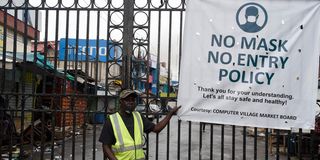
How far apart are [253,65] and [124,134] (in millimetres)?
1700

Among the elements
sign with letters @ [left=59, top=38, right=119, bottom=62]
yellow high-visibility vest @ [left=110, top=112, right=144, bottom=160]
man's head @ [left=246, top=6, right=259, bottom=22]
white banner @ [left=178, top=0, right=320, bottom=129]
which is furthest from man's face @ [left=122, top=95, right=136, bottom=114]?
man's head @ [left=246, top=6, right=259, bottom=22]

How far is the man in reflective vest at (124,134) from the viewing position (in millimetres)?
3836

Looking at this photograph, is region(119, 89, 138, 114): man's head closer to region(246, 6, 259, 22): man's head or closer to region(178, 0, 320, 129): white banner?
region(178, 0, 320, 129): white banner

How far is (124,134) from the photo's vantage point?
3852mm

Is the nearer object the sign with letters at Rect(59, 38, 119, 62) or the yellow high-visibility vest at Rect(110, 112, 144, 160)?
the yellow high-visibility vest at Rect(110, 112, 144, 160)

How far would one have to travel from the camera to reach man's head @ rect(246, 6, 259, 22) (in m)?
4.49

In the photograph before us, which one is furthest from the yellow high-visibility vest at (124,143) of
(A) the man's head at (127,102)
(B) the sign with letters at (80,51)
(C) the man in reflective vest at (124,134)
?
(B) the sign with letters at (80,51)

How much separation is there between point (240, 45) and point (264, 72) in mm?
414

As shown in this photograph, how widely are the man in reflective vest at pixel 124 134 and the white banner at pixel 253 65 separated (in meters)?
0.79

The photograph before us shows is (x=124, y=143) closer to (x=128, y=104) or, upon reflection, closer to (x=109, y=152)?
(x=109, y=152)

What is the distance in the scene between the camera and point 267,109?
4.40 meters

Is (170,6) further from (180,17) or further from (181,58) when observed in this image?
(181,58)

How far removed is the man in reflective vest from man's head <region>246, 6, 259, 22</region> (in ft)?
5.43

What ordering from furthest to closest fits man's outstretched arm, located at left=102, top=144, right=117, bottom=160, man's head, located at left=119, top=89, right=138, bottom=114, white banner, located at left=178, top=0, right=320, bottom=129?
white banner, located at left=178, top=0, right=320, bottom=129 < man's head, located at left=119, top=89, right=138, bottom=114 < man's outstretched arm, located at left=102, top=144, right=117, bottom=160
